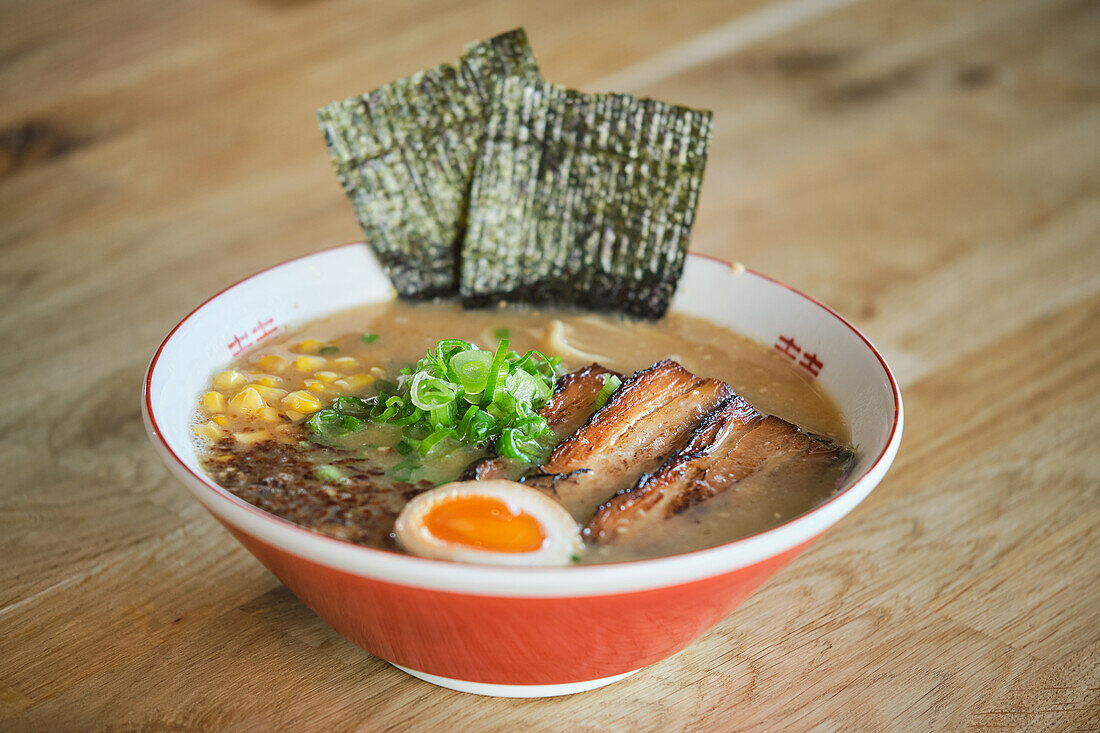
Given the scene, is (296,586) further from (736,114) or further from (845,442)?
(736,114)

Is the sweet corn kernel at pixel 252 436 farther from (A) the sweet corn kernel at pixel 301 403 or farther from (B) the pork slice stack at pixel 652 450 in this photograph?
(B) the pork slice stack at pixel 652 450

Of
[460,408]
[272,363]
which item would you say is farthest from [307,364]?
[460,408]

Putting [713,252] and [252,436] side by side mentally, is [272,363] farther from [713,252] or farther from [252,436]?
[713,252]

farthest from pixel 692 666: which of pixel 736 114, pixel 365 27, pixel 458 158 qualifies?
pixel 365 27

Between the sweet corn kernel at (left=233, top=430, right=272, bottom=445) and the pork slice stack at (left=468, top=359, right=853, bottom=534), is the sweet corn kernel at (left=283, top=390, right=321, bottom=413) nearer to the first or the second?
the sweet corn kernel at (left=233, top=430, right=272, bottom=445)

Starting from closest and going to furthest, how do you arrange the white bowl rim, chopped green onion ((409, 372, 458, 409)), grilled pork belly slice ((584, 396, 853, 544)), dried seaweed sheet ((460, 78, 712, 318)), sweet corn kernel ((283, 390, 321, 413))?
1. the white bowl rim
2. grilled pork belly slice ((584, 396, 853, 544))
3. chopped green onion ((409, 372, 458, 409))
4. sweet corn kernel ((283, 390, 321, 413))
5. dried seaweed sheet ((460, 78, 712, 318))

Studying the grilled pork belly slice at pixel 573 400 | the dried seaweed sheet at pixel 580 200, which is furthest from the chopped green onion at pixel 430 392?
the dried seaweed sheet at pixel 580 200

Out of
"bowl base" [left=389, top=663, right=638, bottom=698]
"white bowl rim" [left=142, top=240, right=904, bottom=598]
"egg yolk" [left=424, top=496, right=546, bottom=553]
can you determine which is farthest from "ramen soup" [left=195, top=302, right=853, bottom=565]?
"bowl base" [left=389, top=663, right=638, bottom=698]
